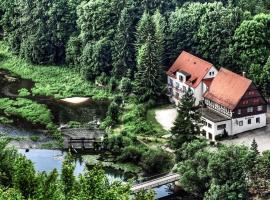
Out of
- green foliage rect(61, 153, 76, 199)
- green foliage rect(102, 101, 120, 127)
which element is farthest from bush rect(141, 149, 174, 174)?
green foliage rect(61, 153, 76, 199)

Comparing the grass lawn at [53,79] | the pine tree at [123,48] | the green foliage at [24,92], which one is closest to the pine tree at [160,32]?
the pine tree at [123,48]

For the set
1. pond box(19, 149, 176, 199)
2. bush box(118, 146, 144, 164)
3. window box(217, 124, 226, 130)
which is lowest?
pond box(19, 149, 176, 199)

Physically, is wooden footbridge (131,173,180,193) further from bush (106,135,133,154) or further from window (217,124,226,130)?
window (217,124,226,130)

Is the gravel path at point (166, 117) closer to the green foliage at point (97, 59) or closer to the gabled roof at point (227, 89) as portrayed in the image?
the gabled roof at point (227, 89)

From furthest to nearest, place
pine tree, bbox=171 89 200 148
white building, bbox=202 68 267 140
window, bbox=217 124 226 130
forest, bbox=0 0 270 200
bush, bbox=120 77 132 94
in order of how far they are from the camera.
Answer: bush, bbox=120 77 132 94 < white building, bbox=202 68 267 140 < window, bbox=217 124 226 130 < pine tree, bbox=171 89 200 148 < forest, bbox=0 0 270 200

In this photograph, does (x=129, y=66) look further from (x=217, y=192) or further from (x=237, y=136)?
(x=217, y=192)

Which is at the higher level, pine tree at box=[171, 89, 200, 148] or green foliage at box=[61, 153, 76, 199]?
green foliage at box=[61, 153, 76, 199]

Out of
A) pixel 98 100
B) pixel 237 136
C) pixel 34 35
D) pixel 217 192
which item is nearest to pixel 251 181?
pixel 217 192

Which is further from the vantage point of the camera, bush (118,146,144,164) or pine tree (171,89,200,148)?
bush (118,146,144,164)
